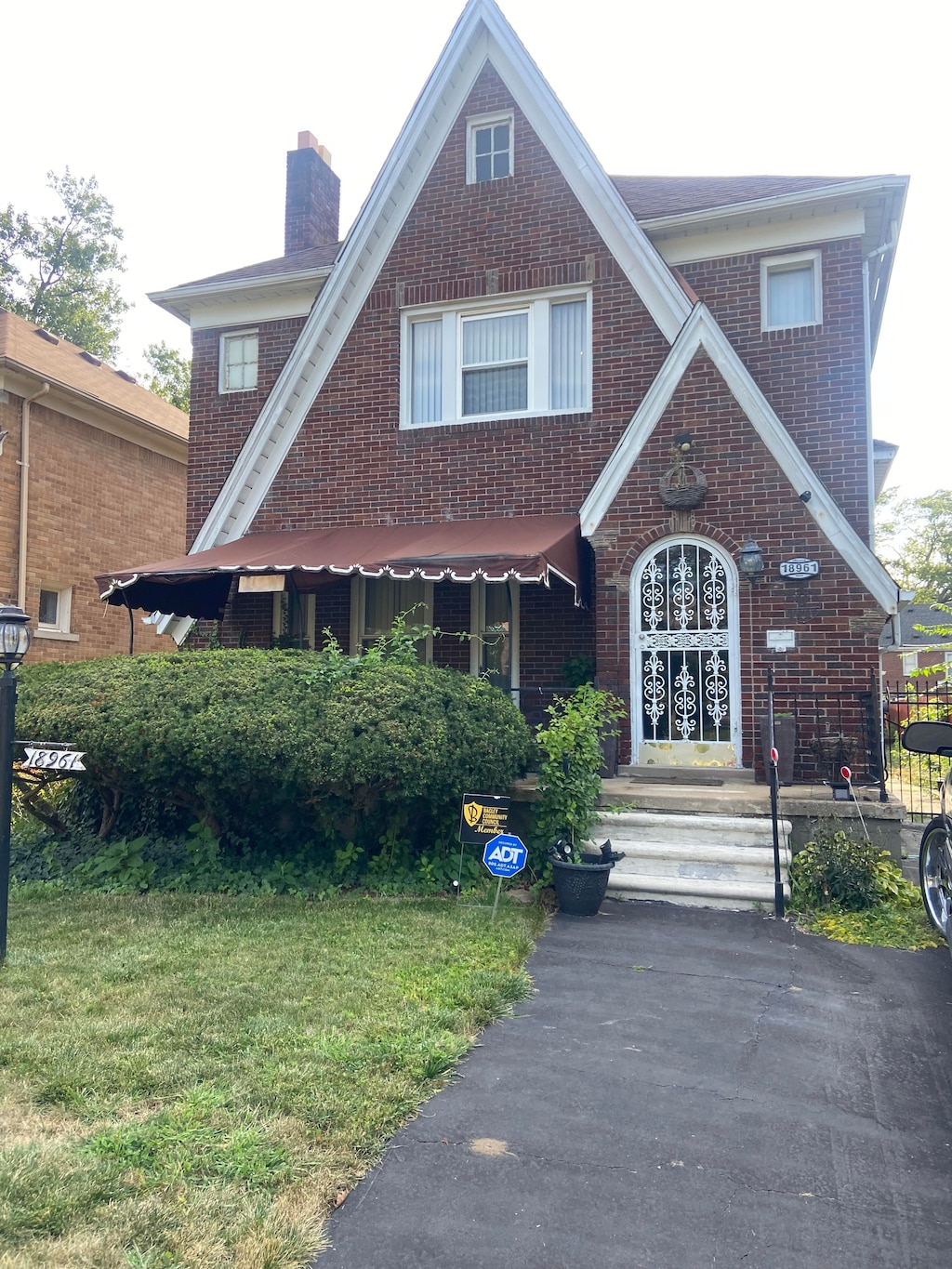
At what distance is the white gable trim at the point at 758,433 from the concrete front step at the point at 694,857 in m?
2.78

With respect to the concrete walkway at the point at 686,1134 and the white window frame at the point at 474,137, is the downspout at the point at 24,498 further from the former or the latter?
the concrete walkway at the point at 686,1134

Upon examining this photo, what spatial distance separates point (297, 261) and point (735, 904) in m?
11.6

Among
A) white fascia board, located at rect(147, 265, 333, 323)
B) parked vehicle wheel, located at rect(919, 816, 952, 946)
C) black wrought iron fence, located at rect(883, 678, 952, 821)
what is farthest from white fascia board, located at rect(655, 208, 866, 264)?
parked vehicle wheel, located at rect(919, 816, 952, 946)

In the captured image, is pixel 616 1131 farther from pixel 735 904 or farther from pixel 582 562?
pixel 582 562

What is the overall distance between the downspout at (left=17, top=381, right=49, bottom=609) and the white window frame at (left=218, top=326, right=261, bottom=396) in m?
4.39

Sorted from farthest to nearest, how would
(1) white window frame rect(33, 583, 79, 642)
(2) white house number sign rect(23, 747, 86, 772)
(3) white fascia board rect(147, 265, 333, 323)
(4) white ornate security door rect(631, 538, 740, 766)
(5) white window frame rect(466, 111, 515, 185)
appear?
(1) white window frame rect(33, 583, 79, 642) < (3) white fascia board rect(147, 265, 333, 323) < (5) white window frame rect(466, 111, 515, 185) < (4) white ornate security door rect(631, 538, 740, 766) < (2) white house number sign rect(23, 747, 86, 772)

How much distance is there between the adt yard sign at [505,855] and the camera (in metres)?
6.54

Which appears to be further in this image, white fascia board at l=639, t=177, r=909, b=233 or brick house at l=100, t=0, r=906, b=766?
white fascia board at l=639, t=177, r=909, b=233

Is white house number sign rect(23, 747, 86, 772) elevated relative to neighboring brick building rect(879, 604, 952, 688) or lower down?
lower down

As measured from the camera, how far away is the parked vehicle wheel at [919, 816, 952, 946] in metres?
5.51

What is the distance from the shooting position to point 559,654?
1059cm

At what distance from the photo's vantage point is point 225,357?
13.3 meters

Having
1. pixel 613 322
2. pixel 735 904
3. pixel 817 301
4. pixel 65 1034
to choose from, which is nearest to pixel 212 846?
pixel 65 1034

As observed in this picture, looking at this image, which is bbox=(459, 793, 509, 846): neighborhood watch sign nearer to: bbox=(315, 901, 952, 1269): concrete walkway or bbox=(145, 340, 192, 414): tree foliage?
bbox=(315, 901, 952, 1269): concrete walkway
